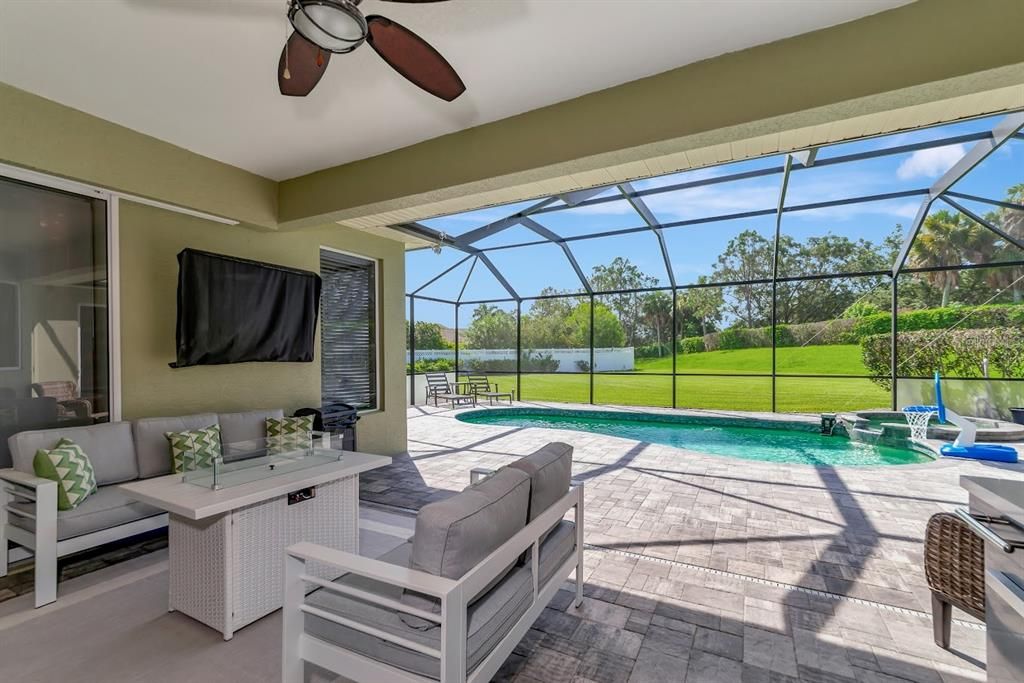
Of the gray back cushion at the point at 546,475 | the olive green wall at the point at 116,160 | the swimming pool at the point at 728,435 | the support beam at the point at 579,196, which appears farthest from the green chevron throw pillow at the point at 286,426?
the swimming pool at the point at 728,435

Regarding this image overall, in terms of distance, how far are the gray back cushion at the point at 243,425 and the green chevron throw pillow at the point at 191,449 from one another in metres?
0.33

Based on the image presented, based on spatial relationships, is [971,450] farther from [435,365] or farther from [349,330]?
[435,365]

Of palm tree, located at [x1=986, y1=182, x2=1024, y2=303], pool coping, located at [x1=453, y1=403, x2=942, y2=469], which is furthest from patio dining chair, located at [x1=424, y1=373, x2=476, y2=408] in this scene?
palm tree, located at [x1=986, y1=182, x2=1024, y2=303]

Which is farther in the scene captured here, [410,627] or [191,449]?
[191,449]

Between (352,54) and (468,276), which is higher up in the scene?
(468,276)

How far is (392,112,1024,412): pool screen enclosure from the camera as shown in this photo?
22.3ft

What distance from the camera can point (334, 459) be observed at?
2865mm

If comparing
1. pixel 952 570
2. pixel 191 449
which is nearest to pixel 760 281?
pixel 952 570

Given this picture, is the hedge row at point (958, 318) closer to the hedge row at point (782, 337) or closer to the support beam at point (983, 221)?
the hedge row at point (782, 337)

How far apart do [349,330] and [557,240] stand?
4727mm

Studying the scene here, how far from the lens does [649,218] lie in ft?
24.6

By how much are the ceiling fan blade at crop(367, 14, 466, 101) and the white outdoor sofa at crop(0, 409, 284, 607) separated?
2.78 m

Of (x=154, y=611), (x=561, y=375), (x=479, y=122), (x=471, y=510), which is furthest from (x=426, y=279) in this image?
(x=471, y=510)

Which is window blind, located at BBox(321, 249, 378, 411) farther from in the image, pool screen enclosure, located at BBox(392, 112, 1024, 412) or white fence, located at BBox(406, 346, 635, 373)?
white fence, located at BBox(406, 346, 635, 373)
